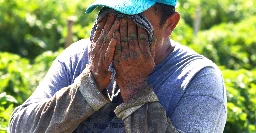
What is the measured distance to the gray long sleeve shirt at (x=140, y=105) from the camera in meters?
2.92

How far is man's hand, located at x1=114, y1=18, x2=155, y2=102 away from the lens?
2859 millimetres

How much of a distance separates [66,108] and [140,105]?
1.04 feet

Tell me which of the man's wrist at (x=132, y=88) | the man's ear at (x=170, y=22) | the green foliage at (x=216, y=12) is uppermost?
the man's ear at (x=170, y=22)

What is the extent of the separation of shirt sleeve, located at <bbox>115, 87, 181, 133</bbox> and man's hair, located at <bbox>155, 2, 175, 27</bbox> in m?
0.34

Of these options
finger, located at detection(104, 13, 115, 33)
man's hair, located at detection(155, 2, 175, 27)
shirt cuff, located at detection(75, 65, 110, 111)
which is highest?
finger, located at detection(104, 13, 115, 33)

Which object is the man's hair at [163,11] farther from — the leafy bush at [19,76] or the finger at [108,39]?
the leafy bush at [19,76]

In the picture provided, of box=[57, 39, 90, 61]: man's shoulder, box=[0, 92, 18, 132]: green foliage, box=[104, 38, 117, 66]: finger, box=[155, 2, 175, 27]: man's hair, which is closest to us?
box=[104, 38, 117, 66]: finger

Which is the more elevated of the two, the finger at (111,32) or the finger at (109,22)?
the finger at (109,22)

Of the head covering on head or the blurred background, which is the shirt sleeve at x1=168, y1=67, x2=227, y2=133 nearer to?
the head covering on head

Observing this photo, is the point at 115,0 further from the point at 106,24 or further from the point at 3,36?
the point at 3,36

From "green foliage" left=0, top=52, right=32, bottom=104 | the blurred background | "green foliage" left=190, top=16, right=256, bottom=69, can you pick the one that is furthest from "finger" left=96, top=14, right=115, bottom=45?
"green foliage" left=190, top=16, right=256, bottom=69

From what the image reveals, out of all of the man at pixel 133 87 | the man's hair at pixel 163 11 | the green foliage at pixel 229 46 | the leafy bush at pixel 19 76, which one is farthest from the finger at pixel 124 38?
the green foliage at pixel 229 46

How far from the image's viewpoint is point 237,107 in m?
5.18

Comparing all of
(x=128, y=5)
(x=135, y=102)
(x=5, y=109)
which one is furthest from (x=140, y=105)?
(x=5, y=109)
